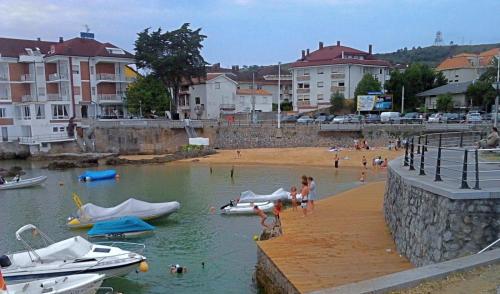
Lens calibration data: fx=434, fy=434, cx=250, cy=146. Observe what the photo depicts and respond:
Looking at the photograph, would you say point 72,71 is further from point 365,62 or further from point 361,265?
point 361,265

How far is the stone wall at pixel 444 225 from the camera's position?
29.3ft

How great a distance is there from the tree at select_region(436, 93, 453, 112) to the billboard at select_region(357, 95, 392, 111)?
7103 millimetres

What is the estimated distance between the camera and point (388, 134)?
174ft

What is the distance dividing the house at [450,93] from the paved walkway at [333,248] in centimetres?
5369

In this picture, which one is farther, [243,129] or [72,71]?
[72,71]

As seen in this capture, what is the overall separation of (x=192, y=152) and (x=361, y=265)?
46197 mm

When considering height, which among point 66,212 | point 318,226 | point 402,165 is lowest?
point 66,212

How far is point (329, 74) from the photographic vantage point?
76.4 meters

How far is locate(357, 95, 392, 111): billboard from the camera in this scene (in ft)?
213

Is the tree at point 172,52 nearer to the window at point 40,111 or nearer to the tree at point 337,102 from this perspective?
the window at point 40,111

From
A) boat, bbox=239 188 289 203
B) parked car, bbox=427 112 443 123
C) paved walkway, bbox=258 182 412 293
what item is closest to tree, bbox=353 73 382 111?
parked car, bbox=427 112 443 123

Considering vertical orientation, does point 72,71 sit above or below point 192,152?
above

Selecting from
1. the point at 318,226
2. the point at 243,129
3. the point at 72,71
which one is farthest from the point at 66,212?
the point at 72,71

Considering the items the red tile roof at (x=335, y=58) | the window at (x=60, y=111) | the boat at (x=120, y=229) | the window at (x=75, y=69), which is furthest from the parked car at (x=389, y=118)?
the window at (x=60, y=111)
